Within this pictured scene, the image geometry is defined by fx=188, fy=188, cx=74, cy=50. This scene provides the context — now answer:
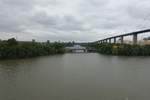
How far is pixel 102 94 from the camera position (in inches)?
406

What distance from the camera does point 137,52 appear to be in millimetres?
44406

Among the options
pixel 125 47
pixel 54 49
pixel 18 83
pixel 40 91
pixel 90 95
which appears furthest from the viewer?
pixel 54 49

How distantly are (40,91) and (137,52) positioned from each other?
37.5 metres

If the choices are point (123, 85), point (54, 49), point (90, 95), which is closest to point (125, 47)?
point (54, 49)

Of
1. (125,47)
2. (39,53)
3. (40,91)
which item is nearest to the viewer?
(40,91)

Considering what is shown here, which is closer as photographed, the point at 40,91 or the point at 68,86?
the point at 40,91

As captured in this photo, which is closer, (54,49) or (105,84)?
(105,84)

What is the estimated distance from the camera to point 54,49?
5525 cm

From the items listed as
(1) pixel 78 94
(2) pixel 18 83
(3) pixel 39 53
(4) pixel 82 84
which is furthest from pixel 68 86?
(3) pixel 39 53

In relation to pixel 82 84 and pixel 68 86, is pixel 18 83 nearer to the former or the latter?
pixel 68 86

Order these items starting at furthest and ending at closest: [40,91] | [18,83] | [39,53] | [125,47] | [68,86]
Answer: [125,47] → [39,53] → [18,83] → [68,86] → [40,91]

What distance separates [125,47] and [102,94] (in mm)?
37708

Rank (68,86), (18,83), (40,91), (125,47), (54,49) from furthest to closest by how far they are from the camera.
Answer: (54,49) → (125,47) → (18,83) → (68,86) → (40,91)

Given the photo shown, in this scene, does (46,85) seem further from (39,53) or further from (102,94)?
(39,53)
